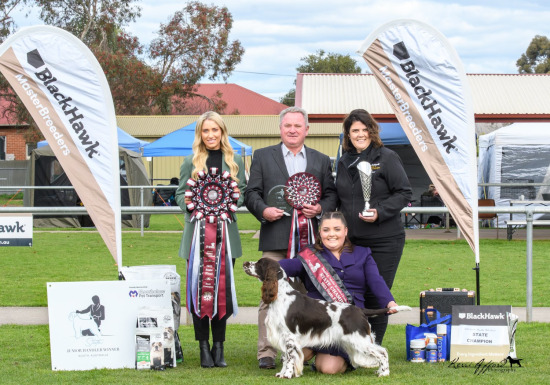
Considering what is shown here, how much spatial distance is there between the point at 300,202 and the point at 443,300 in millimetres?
1311

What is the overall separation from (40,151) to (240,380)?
626 inches

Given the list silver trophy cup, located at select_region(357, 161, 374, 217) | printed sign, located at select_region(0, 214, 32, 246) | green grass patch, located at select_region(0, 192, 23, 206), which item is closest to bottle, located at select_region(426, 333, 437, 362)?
silver trophy cup, located at select_region(357, 161, 374, 217)

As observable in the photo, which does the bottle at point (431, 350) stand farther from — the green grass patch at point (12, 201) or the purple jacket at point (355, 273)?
the green grass patch at point (12, 201)

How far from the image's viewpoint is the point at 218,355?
17.7ft

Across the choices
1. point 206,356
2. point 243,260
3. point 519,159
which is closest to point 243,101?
point 519,159

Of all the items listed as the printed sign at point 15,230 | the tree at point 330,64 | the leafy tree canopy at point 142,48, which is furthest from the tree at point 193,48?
the printed sign at point 15,230

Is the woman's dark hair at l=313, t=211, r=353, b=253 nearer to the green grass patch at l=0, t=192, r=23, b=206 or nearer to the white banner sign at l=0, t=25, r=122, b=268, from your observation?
the white banner sign at l=0, t=25, r=122, b=268

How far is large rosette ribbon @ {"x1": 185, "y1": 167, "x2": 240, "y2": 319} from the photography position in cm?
536

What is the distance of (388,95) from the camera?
613cm

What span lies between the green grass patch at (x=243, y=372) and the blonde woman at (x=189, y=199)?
16 centimetres

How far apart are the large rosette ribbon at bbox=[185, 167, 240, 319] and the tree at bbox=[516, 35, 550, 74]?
181ft

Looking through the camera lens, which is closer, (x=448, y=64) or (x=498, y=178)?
(x=448, y=64)

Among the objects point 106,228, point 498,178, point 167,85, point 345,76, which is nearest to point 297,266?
point 106,228

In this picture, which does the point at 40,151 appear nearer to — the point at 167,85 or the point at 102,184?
the point at 102,184
